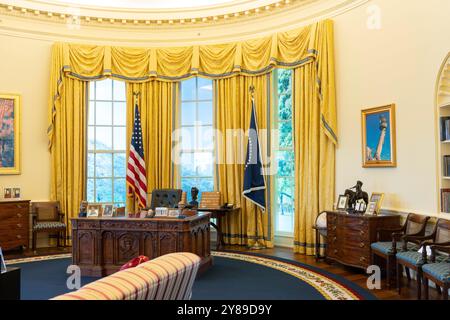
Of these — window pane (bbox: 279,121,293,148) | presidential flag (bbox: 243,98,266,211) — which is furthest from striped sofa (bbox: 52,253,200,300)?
window pane (bbox: 279,121,293,148)

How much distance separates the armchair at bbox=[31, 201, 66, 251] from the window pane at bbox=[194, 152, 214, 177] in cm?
278

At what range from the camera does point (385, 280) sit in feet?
17.4

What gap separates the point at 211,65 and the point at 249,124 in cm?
147

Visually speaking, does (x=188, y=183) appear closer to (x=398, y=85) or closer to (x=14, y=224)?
(x=14, y=224)

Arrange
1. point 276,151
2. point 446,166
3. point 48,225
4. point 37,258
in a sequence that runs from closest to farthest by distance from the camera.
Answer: point 446,166 < point 37,258 < point 48,225 < point 276,151

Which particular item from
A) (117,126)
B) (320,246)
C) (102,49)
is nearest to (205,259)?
(320,246)

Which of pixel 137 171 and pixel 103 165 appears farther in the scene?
pixel 103 165

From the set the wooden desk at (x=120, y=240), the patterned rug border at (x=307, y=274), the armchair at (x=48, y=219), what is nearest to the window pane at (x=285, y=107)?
the patterned rug border at (x=307, y=274)

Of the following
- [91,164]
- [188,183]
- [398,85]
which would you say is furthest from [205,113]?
[398,85]

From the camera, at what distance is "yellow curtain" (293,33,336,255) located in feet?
22.5

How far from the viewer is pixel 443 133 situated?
5055 mm

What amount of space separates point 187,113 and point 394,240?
5.10m
